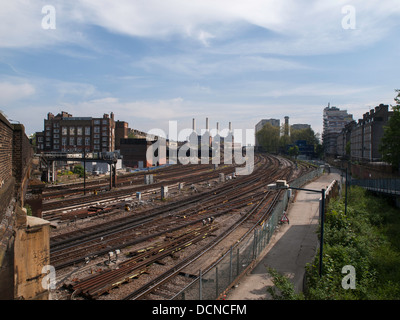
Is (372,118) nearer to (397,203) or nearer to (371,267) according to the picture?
(397,203)

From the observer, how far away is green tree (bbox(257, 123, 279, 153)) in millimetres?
111062

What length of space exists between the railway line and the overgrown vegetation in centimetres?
478

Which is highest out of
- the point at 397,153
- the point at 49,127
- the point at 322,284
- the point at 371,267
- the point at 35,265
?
the point at 49,127

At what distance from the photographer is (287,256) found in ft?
46.3

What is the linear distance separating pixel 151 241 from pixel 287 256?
7.10m

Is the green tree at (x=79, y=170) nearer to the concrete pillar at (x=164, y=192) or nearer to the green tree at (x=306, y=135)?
the concrete pillar at (x=164, y=192)

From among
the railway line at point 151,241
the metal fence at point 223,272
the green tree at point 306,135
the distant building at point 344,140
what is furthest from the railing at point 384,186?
the green tree at point 306,135

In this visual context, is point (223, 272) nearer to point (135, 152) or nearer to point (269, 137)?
point (135, 152)

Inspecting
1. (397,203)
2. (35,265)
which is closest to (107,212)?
(35,265)
